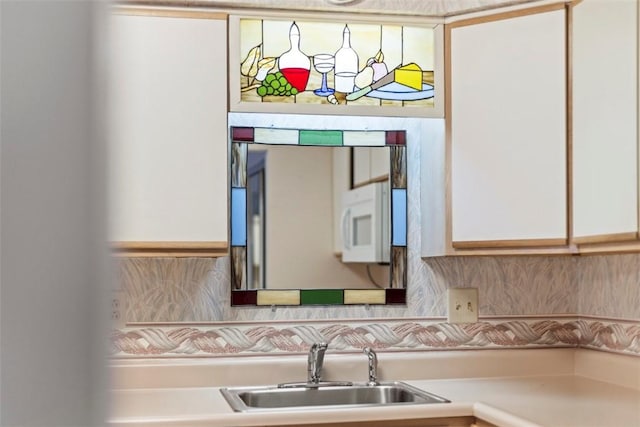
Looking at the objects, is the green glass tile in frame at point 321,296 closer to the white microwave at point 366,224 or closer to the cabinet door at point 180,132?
the white microwave at point 366,224

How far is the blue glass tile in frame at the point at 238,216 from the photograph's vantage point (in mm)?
2404

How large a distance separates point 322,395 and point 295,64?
0.95 m

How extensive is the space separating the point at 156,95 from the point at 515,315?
4.20ft

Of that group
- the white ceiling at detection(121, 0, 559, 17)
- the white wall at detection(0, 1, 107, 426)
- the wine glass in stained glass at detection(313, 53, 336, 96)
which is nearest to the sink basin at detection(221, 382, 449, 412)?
the wine glass in stained glass at detection(313, 53, 336, 96)

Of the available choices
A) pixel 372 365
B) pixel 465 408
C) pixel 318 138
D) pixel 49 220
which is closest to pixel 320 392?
pixel 372 365

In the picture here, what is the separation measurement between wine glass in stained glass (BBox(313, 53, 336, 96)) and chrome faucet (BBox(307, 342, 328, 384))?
0.73m

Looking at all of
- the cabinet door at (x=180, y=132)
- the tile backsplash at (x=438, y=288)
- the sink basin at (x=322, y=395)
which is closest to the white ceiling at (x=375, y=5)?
the cabinet door at (x=180, y=132)

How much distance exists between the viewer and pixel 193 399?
7.04 ft

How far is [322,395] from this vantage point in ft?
7.65

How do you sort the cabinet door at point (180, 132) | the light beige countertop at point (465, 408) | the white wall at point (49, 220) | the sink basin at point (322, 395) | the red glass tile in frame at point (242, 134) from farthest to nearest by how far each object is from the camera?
the red glass tile in frame at point (242, 134) → the sink basin at point (322, 395) → the cabinet door at point (180, 132) → the light beige countertop at point (465, 408) → the white wall at point (49, 220)

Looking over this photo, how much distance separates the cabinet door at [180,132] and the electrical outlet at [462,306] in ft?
2.50

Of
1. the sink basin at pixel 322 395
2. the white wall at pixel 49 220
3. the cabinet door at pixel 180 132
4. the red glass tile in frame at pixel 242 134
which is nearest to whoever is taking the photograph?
the white wall at pixel 49 220

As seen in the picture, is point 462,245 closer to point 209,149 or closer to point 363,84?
point 363,84

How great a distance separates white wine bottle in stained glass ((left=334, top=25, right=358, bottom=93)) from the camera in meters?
2.36
